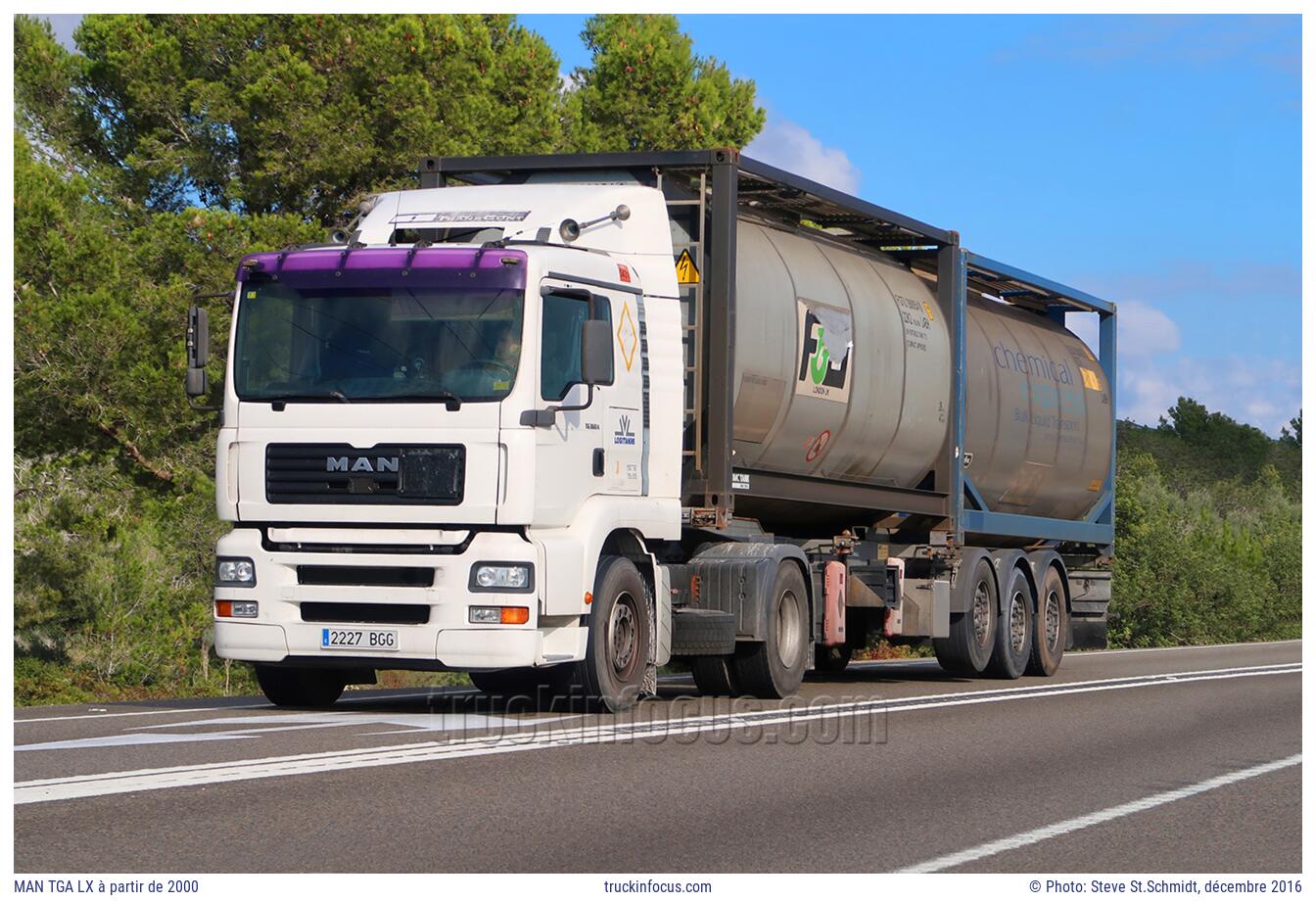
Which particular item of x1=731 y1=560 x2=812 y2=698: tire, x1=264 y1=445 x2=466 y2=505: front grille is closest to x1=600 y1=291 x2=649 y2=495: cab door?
x1=264 y1=445 x2=466 y2=505: front grille

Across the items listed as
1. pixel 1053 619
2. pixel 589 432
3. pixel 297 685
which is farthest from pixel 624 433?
pixel 1053 619

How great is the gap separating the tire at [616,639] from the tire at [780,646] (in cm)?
145

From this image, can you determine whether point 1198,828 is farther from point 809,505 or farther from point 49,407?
point 49,407

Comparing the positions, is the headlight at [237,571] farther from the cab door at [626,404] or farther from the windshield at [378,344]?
the cab door at [626,404]

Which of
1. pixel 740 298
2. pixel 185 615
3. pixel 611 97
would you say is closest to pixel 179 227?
pixel 185 615

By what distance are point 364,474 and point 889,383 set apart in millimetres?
6149

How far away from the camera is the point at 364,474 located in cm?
1238

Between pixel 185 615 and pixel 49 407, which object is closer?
pixel 49 407

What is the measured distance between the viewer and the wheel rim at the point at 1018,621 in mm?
19938

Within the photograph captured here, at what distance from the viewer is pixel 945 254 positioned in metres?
18.5

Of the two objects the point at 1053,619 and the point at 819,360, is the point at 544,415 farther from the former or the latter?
the point at 1053,619

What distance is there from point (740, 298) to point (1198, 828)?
7.20 metres

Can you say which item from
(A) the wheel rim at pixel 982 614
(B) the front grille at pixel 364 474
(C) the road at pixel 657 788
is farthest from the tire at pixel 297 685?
(A) the wheel rim at pixel 982 614

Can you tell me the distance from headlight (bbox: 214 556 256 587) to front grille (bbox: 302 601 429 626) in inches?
16.5
